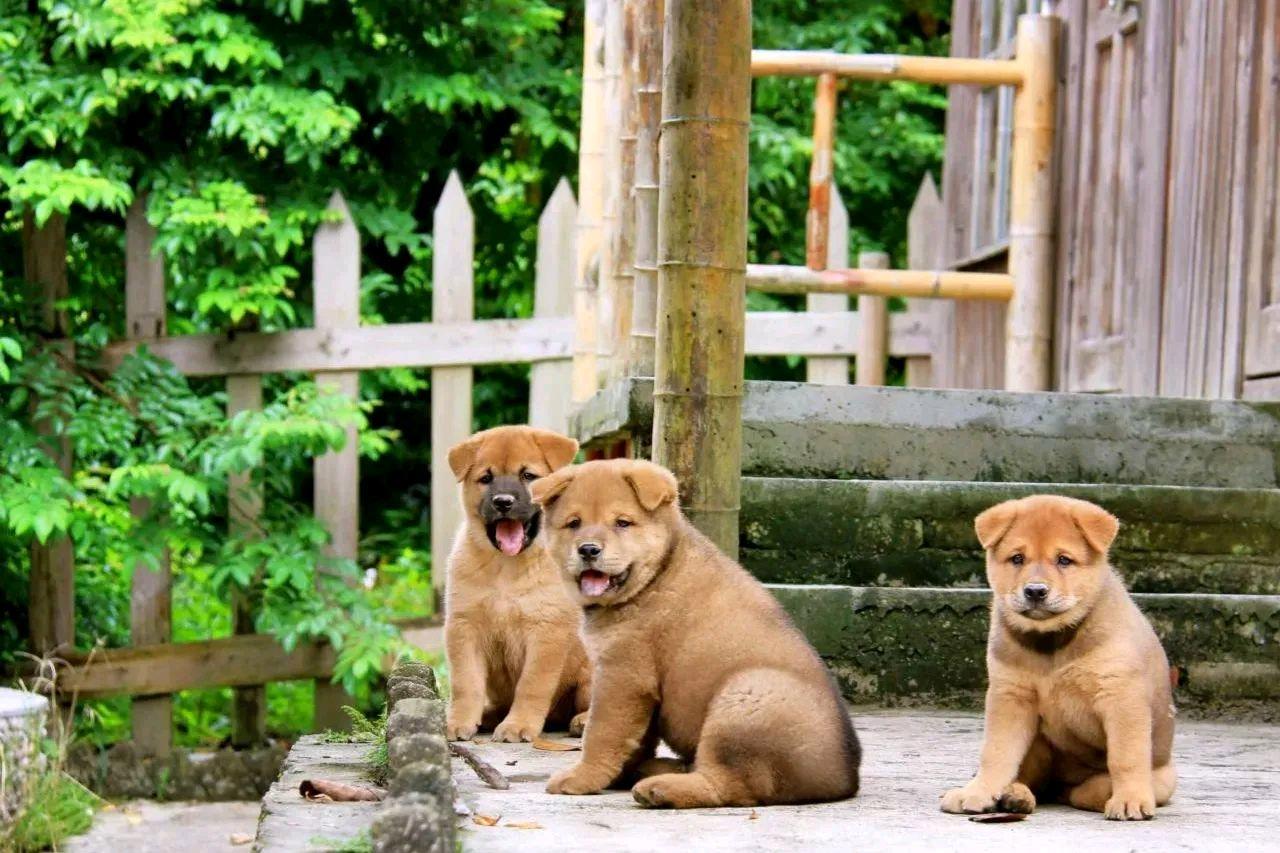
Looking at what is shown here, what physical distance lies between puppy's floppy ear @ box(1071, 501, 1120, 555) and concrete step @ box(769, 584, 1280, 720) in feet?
5.40

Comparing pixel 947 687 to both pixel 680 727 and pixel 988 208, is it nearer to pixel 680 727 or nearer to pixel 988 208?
pixel 680 727

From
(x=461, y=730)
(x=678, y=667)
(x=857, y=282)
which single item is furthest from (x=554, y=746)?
(x=857, y=282)

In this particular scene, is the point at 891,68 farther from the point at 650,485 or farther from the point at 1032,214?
the point at 650,485

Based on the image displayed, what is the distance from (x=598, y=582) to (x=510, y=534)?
3.08ft

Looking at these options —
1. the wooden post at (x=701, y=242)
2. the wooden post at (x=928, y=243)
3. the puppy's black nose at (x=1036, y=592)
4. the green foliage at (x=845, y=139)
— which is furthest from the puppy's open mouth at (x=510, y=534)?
the green foliage at (x=845, y=139)

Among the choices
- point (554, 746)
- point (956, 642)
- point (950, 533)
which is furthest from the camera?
point (950, 533)

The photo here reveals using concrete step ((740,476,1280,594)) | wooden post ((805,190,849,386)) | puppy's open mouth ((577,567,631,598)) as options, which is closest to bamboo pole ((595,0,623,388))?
concrete step ((740,476,1280,594))

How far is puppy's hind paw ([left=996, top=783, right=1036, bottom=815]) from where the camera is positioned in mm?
3639

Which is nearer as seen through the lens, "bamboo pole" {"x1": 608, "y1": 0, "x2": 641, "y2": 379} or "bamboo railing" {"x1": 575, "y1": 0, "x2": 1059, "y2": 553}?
"bamboo railing" {"x1": 575, "y1": 0, "x2": 1059, "y2": 553}

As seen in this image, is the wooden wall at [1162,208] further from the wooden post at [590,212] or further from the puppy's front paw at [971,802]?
the puppy's front paw at [971,802]

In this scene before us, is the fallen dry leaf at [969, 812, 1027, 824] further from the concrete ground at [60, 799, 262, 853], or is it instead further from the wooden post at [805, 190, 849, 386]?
the wooden post at [805, 190, 849, 386]

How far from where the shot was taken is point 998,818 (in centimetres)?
358

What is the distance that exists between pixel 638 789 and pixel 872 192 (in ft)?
30.3

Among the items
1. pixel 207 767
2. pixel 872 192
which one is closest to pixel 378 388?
pixel 207 767
